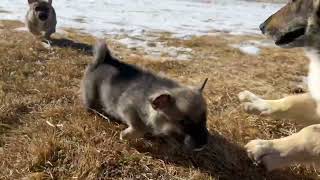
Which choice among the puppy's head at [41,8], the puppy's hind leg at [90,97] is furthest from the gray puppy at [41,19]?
the puppy's hind leg at [90,97]

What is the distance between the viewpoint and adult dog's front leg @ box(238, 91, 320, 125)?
3996 millimetres

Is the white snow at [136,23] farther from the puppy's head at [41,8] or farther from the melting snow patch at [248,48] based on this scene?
the puppy's head at [41,8]

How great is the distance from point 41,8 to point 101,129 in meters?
6.90

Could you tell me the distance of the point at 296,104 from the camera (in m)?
4.02

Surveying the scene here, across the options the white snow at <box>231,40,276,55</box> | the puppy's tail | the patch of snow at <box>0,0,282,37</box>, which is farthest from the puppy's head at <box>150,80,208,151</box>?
the patch of snow at <box>0,0,282,37</box>

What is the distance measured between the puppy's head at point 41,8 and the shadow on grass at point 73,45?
3.76ft

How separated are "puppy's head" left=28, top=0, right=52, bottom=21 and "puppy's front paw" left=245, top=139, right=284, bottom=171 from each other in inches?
268

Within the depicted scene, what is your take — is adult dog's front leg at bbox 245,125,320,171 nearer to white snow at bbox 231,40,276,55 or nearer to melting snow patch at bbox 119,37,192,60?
melting snow patch at bbox 119,37,192,60

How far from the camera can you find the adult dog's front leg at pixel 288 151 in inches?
137

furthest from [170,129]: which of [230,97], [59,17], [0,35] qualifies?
[59,17]

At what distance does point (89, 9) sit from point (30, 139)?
524 inches

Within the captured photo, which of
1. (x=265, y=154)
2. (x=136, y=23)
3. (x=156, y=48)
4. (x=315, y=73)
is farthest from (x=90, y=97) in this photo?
(x=136, y=23)

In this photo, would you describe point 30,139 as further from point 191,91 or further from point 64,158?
point 191,91

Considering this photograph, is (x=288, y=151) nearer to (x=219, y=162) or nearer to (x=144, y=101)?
(x=219, y=162)
